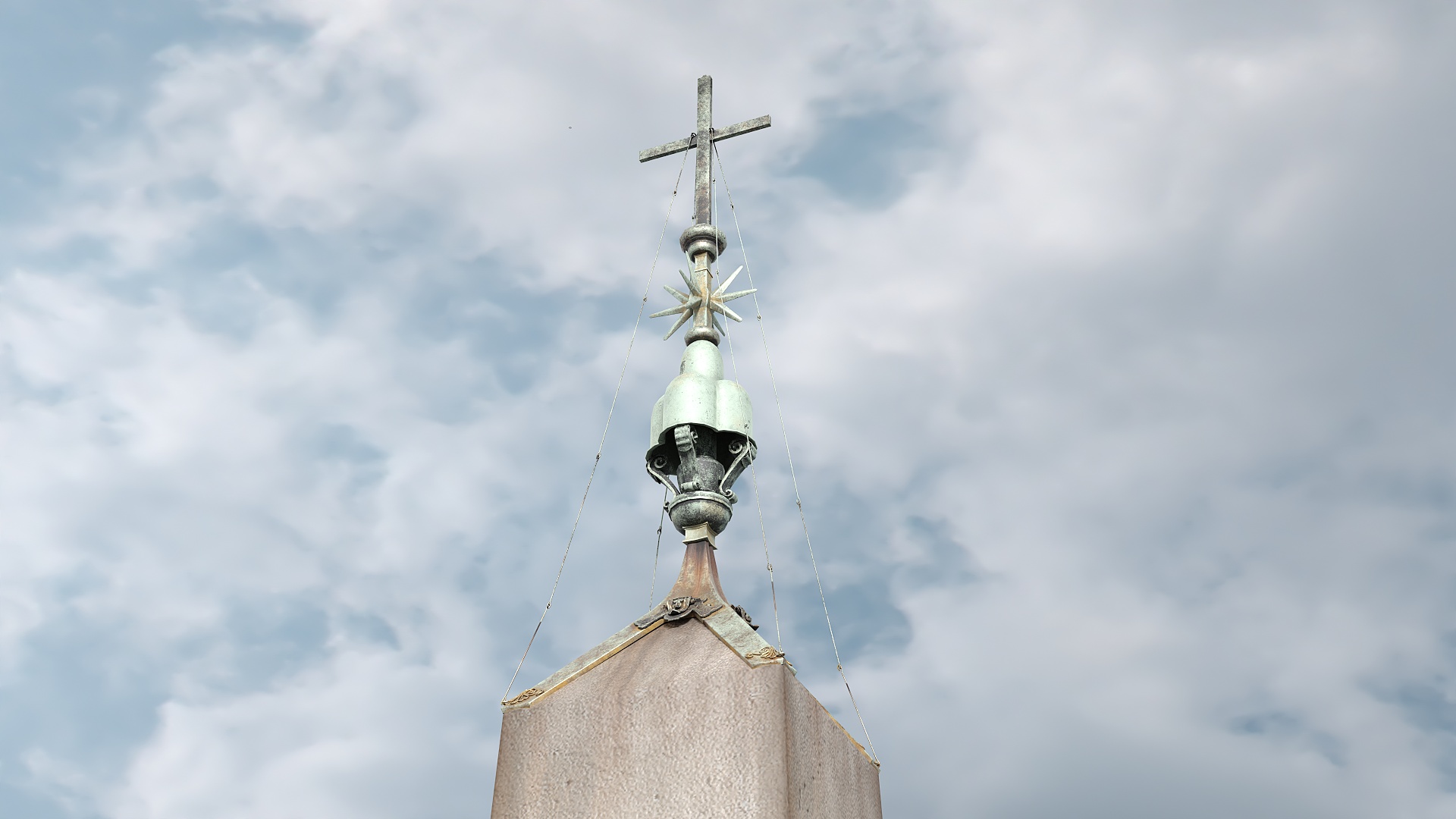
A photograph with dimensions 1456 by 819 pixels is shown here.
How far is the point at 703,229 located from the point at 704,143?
1395 mm

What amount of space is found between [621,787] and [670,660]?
1279 millimetres

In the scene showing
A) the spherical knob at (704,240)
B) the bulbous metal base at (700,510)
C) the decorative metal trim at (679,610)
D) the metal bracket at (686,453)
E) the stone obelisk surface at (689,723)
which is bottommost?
the stone obelisk surface at (689,723)

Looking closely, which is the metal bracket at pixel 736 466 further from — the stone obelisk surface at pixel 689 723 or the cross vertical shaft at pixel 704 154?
the cross vertical shaft at pixel 704 154

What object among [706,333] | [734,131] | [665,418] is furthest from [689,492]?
[734,131]

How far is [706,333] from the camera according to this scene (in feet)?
50.4

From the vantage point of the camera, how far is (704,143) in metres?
16.8

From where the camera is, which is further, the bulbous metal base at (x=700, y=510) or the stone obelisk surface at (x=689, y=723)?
the bulbous metal base at (x=700, y=510)

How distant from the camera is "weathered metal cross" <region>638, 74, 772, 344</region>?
51.2ft

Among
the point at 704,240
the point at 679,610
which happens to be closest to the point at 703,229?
the point at 704,240

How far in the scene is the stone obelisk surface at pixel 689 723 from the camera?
1165 centimetres

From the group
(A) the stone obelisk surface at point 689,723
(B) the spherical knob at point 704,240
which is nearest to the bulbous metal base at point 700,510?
(A) the stone obelisk surface at point 689,723

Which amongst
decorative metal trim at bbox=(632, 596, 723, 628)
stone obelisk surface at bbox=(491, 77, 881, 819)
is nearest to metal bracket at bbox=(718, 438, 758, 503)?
stone obelisk surface at bbox=(491, 77, 881, 819)

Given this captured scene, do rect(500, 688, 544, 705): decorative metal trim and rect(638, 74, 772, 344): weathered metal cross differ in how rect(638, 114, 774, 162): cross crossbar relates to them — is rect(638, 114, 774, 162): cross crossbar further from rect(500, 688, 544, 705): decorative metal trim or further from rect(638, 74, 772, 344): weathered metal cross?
rect(500, 688, 544, 705): decorative metal trim

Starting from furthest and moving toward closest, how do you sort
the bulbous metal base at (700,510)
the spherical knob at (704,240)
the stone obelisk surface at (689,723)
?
the spherical knob at (704,240)
the bulbous metal base at (700,510)
the stone obelisk surface at (689,723)
